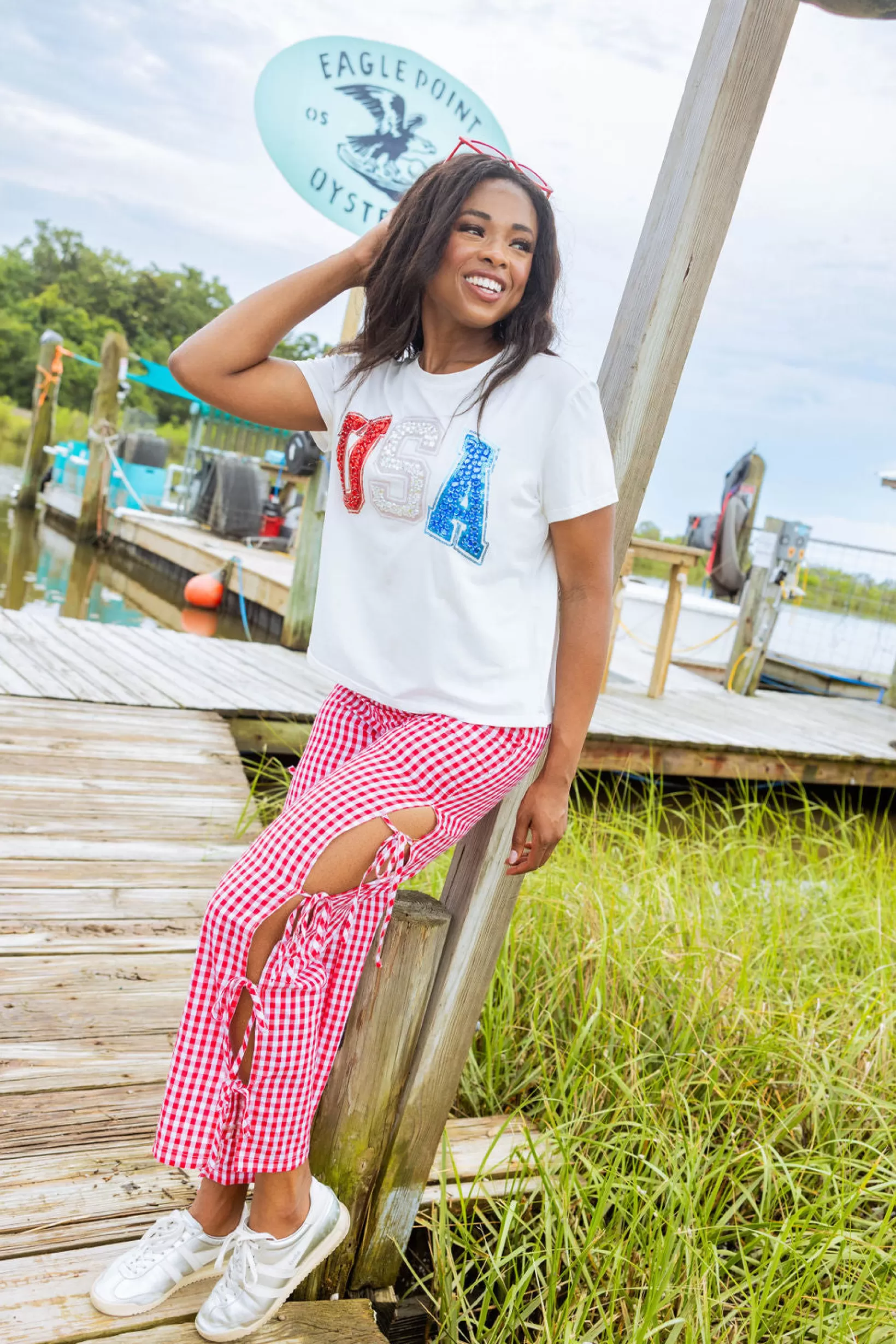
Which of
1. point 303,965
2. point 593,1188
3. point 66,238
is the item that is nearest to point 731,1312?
point 593,1188

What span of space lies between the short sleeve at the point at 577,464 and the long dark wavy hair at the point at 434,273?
11 cm

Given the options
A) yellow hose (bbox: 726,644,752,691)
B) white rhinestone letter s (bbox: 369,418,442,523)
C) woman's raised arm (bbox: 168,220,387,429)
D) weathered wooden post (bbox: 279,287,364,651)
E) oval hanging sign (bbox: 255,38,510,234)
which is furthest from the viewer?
A: yellow hose (bbox: 726,644,752,691)

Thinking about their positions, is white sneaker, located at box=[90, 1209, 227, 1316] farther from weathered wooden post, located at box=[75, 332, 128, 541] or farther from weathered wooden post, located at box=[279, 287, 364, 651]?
weathered wooden post, located at box=[75, 332, 128, 541]

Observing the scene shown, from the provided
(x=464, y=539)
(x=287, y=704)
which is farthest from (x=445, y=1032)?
(x=287, y=704)

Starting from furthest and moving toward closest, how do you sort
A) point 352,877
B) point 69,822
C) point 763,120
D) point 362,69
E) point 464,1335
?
point 362,69 < point 69,822 < point 464,1335 < point 763,120 < point 352,877

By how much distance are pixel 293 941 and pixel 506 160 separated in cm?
108

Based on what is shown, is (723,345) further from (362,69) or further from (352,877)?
(352,877)

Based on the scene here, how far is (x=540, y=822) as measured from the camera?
4.68ft

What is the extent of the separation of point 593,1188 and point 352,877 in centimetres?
83

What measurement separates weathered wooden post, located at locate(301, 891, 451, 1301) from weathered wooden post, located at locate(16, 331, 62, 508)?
1295 centimetres

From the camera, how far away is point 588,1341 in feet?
4.55

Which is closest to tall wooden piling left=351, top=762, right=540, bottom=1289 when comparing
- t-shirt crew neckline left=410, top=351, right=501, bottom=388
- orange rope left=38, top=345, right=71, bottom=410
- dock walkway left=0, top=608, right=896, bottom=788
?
t-shirt crew neckline left=410, top=351, right=501, bottom=388

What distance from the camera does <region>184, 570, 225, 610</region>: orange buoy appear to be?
896cm

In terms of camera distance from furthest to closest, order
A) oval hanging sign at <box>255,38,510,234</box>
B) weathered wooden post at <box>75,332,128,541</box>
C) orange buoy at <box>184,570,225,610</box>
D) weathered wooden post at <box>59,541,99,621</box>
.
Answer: weathered wooden post at <box>75,332,128,541</box> < orange buoy at <box>184,570,225,610</box> < weathered wooden post at <box>59,541,99,621</box> < oval hanging sign at <box>255,38,510,234</box>
